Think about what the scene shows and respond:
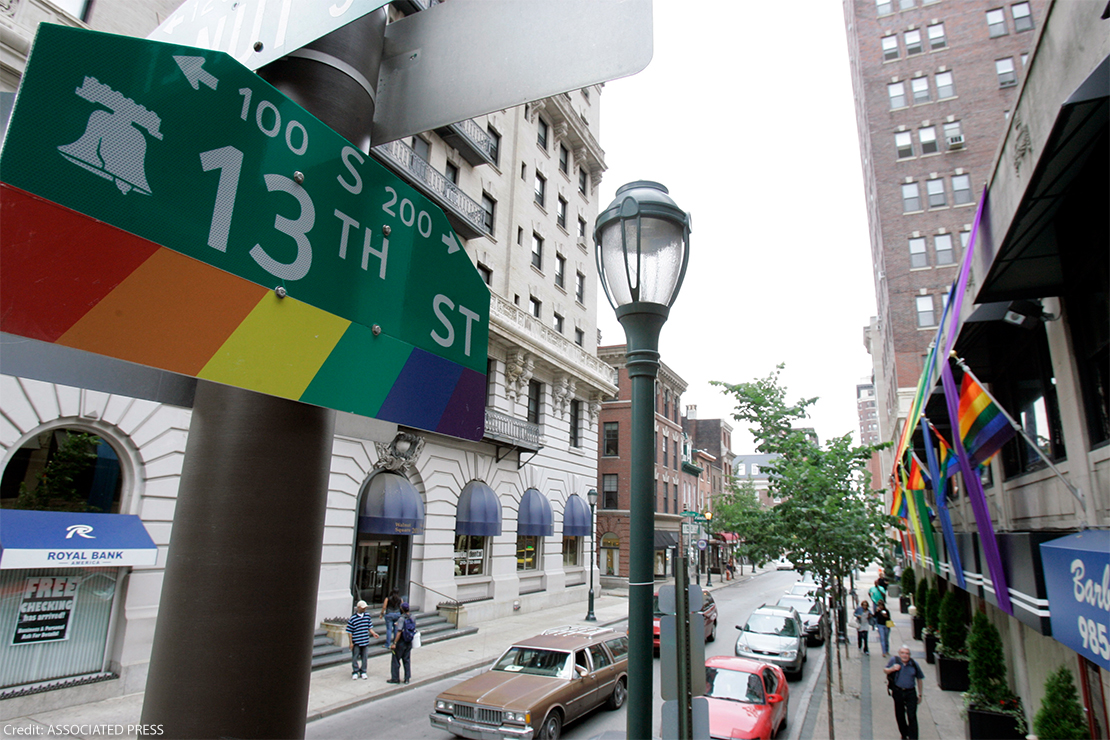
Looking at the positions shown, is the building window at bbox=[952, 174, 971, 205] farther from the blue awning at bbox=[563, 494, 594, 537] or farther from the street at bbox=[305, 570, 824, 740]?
the street at bbox=[305, 570, 824, 740]

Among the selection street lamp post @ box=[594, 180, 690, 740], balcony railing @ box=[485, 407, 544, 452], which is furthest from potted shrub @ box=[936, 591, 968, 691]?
street lamp post @ box=[594, 180, 690, 740]

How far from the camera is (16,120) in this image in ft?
3.80

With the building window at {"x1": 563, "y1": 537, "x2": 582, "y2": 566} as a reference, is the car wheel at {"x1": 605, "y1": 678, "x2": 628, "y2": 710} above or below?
below

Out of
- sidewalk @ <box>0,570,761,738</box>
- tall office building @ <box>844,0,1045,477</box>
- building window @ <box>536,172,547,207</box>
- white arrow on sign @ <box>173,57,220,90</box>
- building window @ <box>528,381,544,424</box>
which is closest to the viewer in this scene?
white arrow on sign @ <box>173,57,220,90</box>

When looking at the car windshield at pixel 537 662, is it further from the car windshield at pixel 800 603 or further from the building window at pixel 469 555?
the car windshield at pixel 800 603

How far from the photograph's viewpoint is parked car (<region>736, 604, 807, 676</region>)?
17.7m

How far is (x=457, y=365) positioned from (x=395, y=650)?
559 inches

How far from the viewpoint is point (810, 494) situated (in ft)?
54.8

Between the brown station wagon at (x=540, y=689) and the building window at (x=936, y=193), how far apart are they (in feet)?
113

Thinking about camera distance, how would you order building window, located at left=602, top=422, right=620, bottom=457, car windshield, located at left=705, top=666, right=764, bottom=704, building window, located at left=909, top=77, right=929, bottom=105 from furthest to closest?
building window, located at left=602, top=422, right=620, bottom=457 → building window, located at left=909, top=77, right=929, bottom=105 → car windshield, located at left=705, top=666, right=764, bottom=704

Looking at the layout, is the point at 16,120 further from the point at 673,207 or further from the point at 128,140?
the point at 673,207

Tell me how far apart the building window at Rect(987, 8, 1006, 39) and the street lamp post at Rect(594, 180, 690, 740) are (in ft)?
153

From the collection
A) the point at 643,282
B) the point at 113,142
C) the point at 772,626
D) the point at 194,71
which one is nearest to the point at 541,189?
the point at 772,626

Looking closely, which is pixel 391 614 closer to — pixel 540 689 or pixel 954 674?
pixel 540 689
